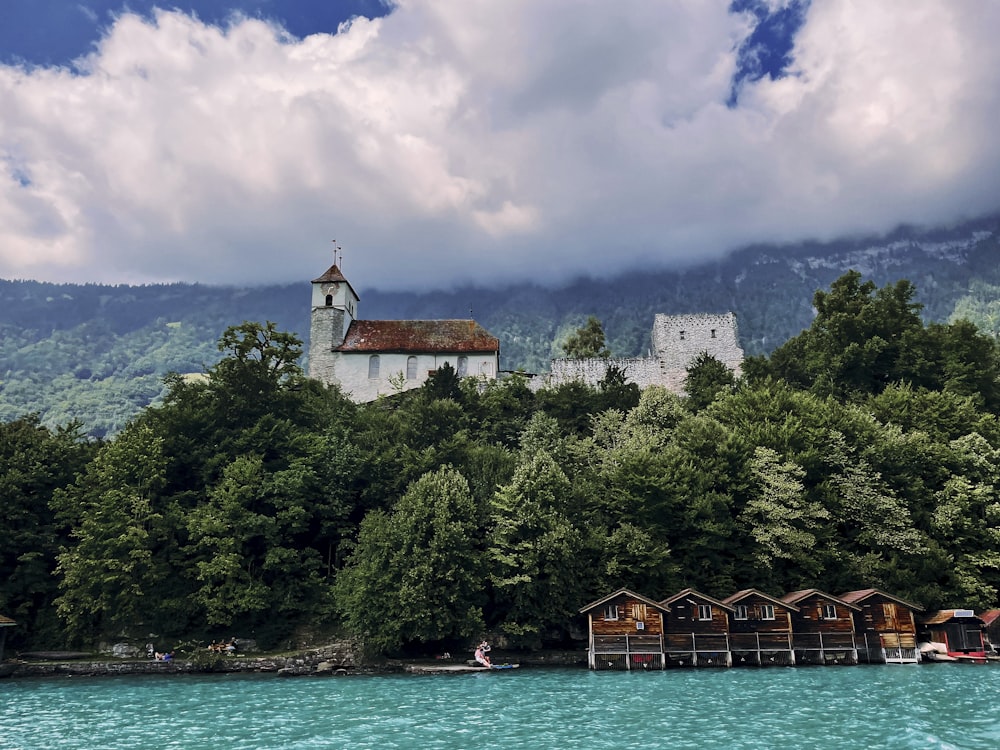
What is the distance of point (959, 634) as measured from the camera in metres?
31.8

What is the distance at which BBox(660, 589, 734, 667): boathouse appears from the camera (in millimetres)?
31578

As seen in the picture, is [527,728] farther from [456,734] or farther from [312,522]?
[312,522]

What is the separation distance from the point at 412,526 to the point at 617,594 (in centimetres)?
993

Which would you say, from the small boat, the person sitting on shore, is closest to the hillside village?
the small boat

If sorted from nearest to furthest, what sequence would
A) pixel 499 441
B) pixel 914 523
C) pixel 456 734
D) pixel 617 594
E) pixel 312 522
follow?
pixel 456 734 < pixel 617 594 < pixel 914 523 < pixel 312 522 < pixel 499 441

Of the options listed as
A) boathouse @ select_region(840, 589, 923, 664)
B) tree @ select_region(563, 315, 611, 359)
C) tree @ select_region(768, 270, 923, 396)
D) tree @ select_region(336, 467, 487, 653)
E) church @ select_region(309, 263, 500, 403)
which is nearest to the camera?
tree @ select_region(336, 467, 487, 653)

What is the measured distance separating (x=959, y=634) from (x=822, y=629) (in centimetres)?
609

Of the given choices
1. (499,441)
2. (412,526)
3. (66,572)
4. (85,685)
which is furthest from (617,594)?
(66,572)

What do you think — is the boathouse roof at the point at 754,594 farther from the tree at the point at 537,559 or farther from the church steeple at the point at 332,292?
the church steeple at the point at 332,292

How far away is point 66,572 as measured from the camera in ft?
110

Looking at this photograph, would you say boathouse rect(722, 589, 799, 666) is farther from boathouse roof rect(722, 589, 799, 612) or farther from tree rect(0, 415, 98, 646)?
tree rect(0, 415, 98, 646)

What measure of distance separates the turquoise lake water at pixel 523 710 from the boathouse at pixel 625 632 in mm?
1795

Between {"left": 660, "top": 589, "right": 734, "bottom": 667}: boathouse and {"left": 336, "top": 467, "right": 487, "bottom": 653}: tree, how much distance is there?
8812mm

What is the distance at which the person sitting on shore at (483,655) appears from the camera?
30.5 metres
